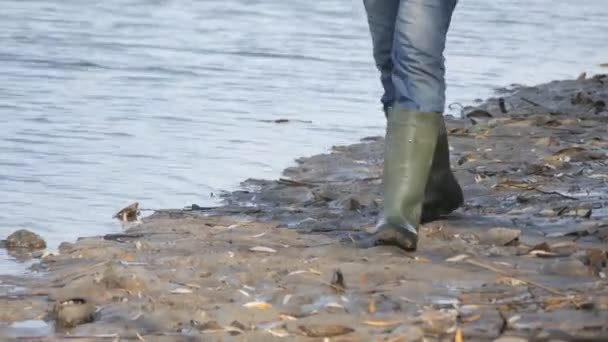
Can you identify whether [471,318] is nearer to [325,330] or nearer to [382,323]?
[382,323]

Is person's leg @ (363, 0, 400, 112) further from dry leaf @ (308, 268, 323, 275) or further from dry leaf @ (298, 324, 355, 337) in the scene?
dry leaf @ (298, 324, 355, 337)

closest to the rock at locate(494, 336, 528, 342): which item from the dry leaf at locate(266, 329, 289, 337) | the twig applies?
the twig

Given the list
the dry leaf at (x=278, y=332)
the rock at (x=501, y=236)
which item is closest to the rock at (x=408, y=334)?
the dry leaf at (x=278, y=332)

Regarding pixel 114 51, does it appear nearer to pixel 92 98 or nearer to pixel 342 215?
pixel 92 98

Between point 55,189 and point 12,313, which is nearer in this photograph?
point 12,313

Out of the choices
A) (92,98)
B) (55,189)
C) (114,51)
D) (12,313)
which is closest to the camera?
(12,313)

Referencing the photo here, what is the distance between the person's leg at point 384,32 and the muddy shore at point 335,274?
0.60 metres

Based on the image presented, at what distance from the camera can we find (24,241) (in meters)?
6.33

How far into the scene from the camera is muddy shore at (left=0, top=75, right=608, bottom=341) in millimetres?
4285

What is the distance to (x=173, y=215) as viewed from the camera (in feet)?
22.8

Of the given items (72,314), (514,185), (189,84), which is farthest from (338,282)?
(189,84)

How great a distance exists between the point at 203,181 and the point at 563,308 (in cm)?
423

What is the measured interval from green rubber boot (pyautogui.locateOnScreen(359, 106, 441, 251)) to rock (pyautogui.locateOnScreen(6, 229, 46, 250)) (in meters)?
1.74

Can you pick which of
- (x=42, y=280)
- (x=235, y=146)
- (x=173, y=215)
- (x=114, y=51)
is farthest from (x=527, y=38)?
(x=42, y=280)
